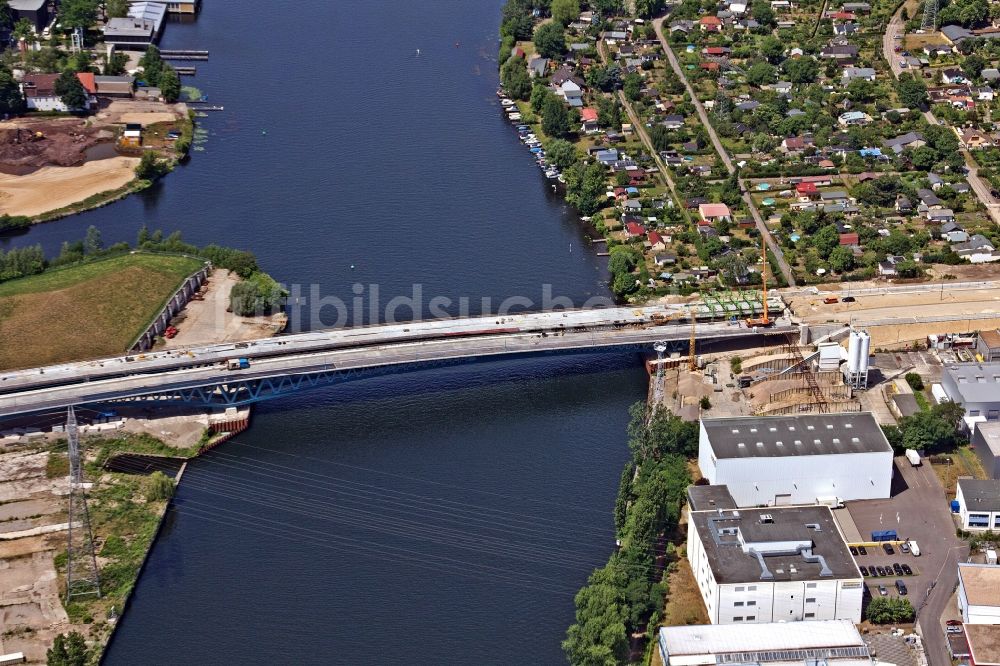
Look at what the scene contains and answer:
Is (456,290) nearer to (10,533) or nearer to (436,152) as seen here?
(436,152)

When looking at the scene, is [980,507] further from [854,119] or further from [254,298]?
[854,119]

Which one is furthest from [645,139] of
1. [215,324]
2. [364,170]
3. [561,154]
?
[215,324]

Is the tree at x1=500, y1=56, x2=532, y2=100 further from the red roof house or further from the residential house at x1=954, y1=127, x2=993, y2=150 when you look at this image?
the residential house at x1=954, y1=127, x2=993, y2=150

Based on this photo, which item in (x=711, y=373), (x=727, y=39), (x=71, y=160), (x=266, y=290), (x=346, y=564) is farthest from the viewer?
(x=727, y=39)

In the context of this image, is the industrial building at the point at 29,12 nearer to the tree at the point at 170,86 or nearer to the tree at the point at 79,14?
the tree at the point at 79,14

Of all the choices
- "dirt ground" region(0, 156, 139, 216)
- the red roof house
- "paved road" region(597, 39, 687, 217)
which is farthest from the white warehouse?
"dirt ground" region(0, 156, 139, 216)

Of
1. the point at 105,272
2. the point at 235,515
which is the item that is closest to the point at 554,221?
the point at 105,272
